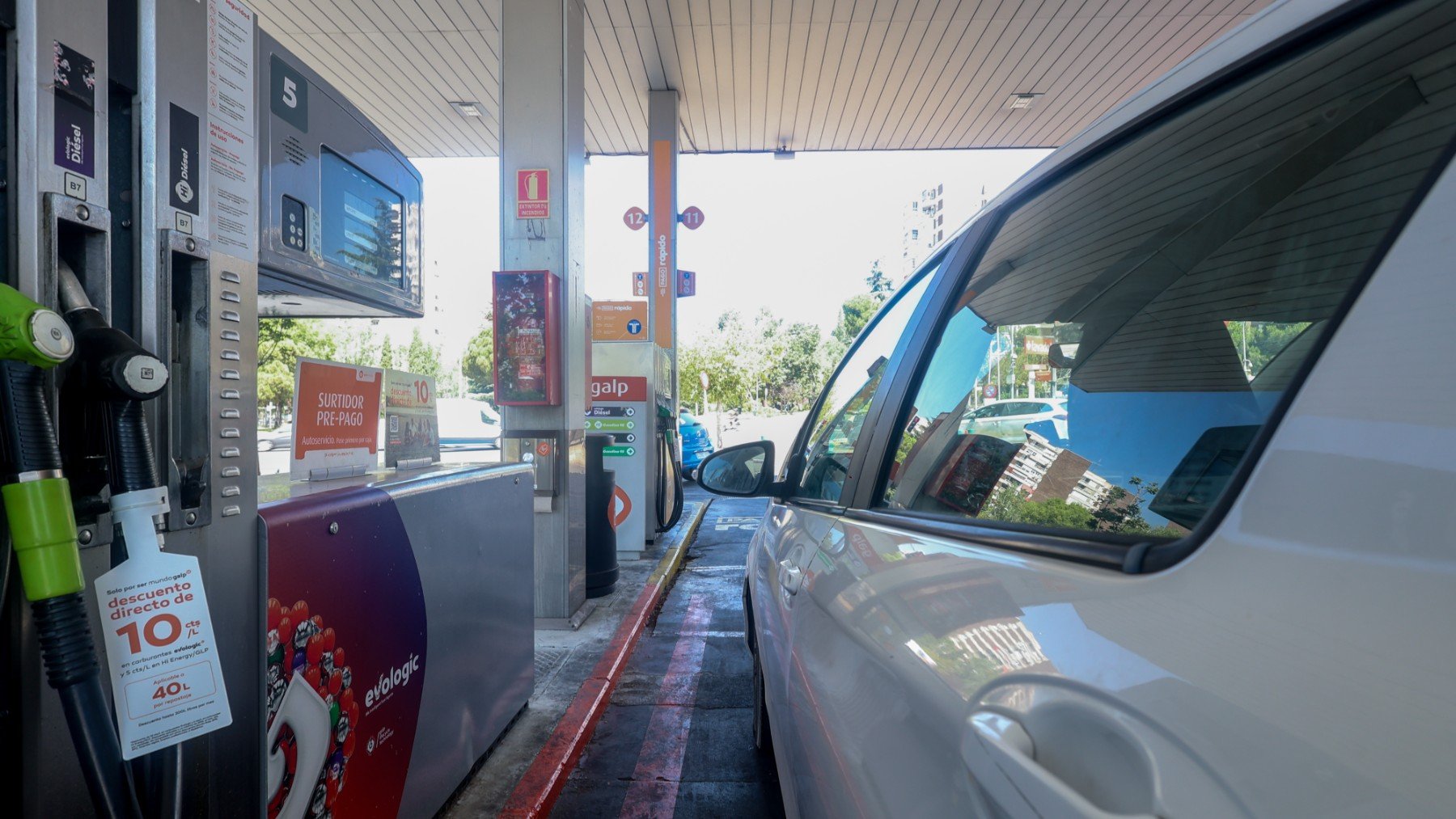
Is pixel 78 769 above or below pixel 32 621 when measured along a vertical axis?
below

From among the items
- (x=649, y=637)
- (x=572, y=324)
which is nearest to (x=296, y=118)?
(x=572, y=324)

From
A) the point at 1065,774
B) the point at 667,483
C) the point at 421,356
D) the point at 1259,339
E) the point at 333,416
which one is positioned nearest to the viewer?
the point at 1065,774

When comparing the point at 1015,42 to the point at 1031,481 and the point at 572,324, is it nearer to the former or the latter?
the point at 572,324

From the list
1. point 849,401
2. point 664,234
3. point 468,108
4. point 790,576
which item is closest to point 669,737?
point 790,576

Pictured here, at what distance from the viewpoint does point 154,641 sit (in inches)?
52.4

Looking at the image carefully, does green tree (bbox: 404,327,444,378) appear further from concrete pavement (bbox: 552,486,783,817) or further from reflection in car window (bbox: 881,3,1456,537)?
reflection in car window (bbox: 881,3,1456,537)

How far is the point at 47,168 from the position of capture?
126cm

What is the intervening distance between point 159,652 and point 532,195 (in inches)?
190

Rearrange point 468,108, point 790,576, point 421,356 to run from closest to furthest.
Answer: point 790,576 → point 468,108 → point 421,356

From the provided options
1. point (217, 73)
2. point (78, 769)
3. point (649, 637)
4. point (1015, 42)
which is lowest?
point (649, 637)

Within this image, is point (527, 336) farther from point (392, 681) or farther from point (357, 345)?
point (357, 345)

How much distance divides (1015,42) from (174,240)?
9307mm

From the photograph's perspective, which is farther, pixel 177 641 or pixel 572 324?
pixel 572 324

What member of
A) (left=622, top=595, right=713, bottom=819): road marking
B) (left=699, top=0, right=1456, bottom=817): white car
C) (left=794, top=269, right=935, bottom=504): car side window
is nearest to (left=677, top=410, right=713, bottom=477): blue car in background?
(left=622, top=595, right=713, bottom=819): road marking
